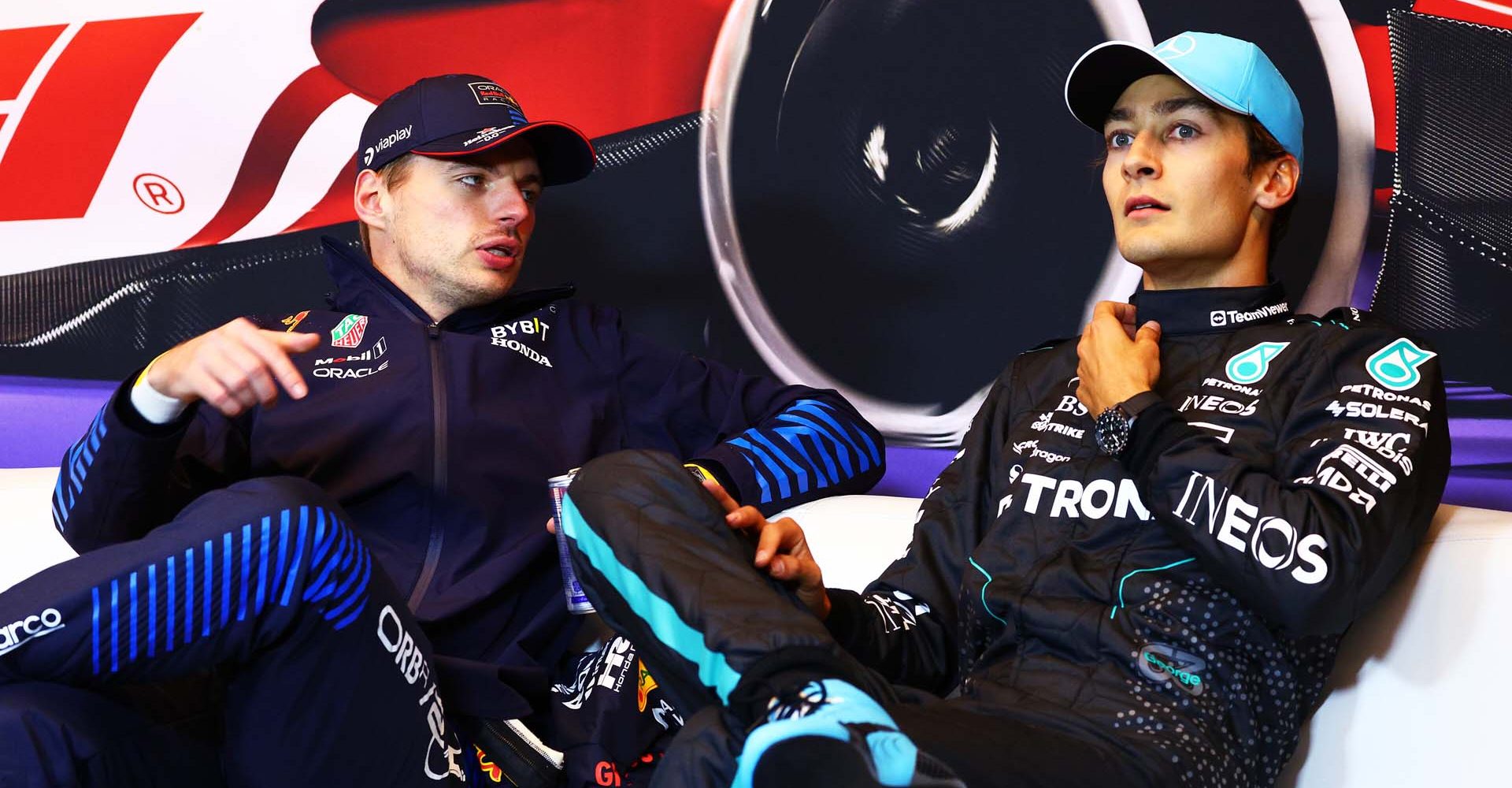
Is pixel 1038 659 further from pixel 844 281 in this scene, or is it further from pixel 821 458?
pixel 844 281

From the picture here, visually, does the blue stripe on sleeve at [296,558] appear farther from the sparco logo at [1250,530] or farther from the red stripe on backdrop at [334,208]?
the red stripe on backdrop at [334,208]

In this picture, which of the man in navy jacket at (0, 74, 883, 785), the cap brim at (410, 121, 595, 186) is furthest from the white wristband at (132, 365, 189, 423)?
the cap brim at (410, 121, 595, 186)

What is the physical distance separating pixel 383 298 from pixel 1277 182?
3.83ft

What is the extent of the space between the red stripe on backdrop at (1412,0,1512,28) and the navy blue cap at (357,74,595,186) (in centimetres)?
119

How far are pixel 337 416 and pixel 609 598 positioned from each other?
29.2 inches

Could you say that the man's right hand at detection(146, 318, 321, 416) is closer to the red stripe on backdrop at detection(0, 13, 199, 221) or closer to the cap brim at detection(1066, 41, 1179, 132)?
the cap brim at detection(1066, 41, 1179, 132)

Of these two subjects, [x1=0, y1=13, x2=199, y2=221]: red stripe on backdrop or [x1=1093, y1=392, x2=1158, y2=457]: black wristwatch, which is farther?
[x1=0, y1=13, x2=199, y2=221]: red stripe on backdrop

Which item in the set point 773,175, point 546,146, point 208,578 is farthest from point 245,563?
point 773,175

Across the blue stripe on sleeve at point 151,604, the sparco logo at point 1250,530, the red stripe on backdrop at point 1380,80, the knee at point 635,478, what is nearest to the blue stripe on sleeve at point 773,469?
the knee at point 635,478

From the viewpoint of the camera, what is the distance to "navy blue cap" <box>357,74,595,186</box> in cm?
197

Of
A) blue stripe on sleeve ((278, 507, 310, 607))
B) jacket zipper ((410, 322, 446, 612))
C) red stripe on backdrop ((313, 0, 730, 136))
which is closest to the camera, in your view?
blue stripe on sleeve ((278, 507, 310, 607))

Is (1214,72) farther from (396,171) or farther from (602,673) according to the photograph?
(396,171)

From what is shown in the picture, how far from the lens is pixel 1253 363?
4.79 feet

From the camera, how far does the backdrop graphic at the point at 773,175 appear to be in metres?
1.94
